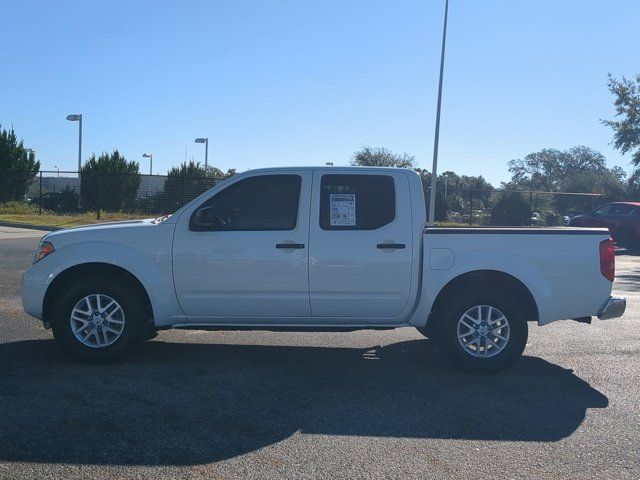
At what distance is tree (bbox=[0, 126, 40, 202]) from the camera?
33.1 metres

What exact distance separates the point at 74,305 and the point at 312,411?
268 centimetres

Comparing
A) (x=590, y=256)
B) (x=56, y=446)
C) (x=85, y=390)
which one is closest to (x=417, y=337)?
(x=590, y=256)

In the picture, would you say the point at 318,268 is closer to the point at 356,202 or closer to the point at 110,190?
the point at 356,202

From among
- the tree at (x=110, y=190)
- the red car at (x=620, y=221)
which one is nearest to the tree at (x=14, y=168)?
the tree at (x=110, y=190)

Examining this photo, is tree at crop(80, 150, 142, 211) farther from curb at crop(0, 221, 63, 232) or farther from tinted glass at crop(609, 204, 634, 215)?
tinted glass at crop(609, 204, 634, 215)

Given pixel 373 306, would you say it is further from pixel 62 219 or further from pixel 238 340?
pixel 62 219

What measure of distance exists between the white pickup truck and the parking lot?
444 mm

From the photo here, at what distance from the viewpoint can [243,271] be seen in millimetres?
6617

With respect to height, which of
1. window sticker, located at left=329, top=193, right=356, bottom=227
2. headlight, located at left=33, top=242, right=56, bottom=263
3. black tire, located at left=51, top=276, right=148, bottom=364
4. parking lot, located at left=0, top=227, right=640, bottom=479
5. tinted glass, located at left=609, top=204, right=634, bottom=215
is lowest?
parking lot, located at left=0, top=227, right=640, bottom=479

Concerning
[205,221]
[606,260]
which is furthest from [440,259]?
[205,221]

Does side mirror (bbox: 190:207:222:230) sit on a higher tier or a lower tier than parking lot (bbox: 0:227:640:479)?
higher

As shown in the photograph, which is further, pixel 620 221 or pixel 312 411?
pixel 620 221

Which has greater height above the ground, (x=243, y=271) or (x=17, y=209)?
(x=17, y=209)

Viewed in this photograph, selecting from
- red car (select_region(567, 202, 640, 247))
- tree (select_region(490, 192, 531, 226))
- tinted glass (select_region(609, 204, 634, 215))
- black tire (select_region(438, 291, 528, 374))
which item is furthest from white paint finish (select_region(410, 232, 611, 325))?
tree (select_region(490, 192, 531, 226))
